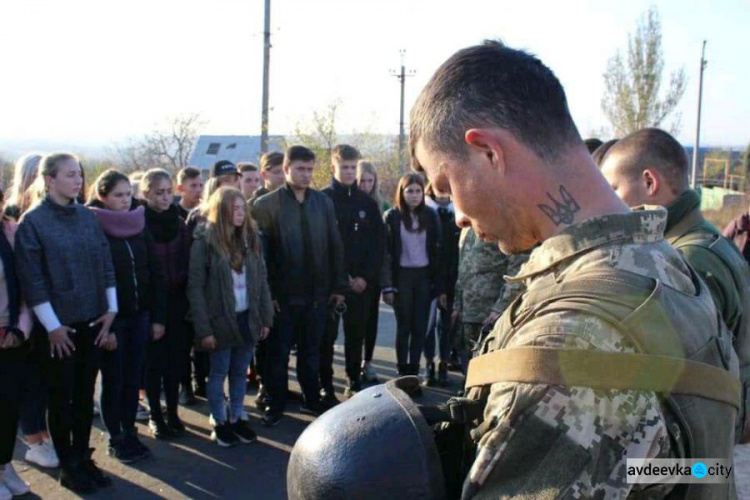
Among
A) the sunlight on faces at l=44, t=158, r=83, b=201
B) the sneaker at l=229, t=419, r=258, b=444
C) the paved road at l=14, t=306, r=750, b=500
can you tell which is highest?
the sunlight on faces at l=44, t=158, r=83, b=201

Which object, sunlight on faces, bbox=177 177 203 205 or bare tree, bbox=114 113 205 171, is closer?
sunlight on faces, bbox=177 177 203 205

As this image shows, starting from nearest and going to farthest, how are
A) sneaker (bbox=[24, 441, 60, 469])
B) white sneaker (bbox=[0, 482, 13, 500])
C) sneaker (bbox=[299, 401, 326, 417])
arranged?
white sneaker (bbox=[0, 482, 13, 500]), sneaker (bbox=[24, 441, 60, 469]), sneaker (bbox=[299, 401, 326, 417])

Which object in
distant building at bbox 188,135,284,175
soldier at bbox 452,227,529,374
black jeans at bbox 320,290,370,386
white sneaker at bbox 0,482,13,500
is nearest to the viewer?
white sneaker at bbox 0,482,13,500

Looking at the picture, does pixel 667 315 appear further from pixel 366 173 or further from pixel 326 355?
pixel 366 173

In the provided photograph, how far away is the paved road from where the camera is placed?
160 inches

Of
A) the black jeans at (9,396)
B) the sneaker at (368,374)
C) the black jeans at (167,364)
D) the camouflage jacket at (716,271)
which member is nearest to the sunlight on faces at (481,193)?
the camouflage jacket at (716,271)

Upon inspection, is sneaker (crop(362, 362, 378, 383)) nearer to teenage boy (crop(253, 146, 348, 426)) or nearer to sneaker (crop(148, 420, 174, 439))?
teenage boy (crop(253, 146, 348, 426))

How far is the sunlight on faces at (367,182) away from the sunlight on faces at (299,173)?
4.81 ft

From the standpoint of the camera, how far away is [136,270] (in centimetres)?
462

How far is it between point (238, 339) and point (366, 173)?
9.17ft

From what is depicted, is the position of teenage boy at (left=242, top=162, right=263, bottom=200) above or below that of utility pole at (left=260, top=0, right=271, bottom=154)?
below

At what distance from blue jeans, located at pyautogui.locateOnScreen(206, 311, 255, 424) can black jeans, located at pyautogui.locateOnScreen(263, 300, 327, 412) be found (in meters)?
0.42

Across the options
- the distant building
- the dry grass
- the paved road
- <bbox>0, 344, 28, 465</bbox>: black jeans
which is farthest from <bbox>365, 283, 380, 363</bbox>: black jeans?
the distant building

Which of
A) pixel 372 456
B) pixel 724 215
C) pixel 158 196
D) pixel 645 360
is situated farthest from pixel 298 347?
pixel 724 215
